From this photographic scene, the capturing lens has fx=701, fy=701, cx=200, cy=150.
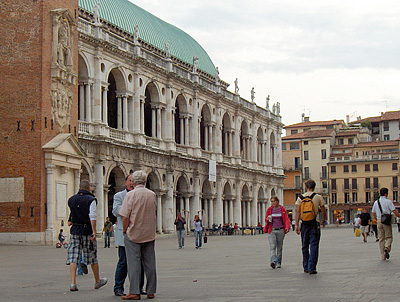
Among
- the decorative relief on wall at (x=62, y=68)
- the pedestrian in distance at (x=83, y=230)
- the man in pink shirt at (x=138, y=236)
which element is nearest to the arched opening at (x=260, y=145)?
the decorative relief on wall at (x=62, y=68)

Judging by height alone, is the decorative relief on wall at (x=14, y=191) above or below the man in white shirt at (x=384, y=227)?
above

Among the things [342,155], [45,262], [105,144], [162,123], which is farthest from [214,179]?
[342,155]

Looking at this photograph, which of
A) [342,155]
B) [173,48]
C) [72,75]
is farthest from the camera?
[342,155]

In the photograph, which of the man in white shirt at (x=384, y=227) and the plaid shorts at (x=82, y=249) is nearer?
the plaid shorts at (x=82, y=249)

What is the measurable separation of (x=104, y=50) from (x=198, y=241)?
16505mm

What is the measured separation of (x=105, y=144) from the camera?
4116 centimetres

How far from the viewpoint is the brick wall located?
30.6m

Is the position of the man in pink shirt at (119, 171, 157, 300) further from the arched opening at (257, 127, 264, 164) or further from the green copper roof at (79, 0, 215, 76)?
the arched opening at (257, 127, 264, 164)

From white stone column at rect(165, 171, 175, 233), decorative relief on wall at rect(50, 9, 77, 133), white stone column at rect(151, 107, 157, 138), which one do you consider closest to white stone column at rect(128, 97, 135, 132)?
white stone column at rect(151, 107, 157, 138)

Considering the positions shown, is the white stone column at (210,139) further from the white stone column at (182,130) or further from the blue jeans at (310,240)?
the blue jeans at (310,240)

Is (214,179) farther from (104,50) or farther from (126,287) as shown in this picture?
(126,287)

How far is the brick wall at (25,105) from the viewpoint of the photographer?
3059cm

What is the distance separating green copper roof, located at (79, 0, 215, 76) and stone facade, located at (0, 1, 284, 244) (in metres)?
1.24

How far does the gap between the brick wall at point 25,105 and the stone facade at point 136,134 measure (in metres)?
0.10
